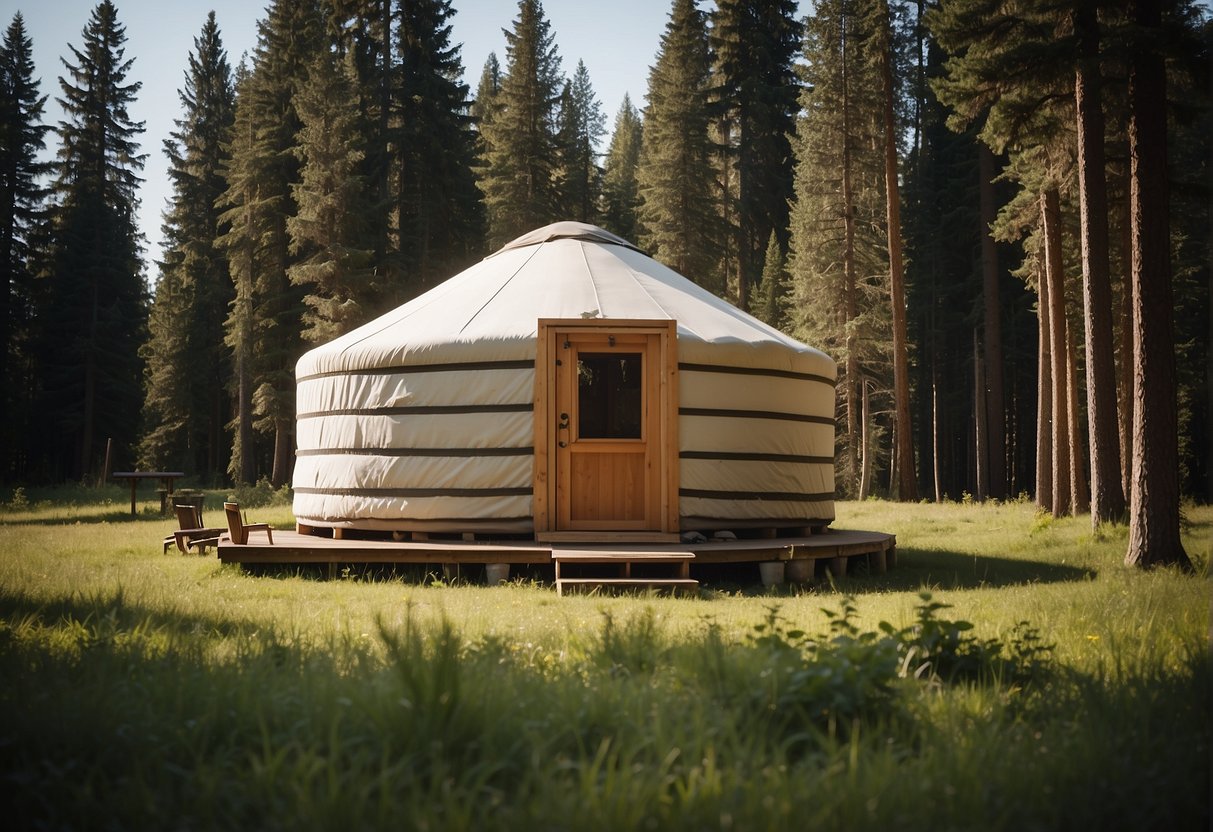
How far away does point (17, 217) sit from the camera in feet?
52.9

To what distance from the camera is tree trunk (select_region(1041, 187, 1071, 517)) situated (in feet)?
30.1

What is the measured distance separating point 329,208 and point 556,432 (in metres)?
10.1

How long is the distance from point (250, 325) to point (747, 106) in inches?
464

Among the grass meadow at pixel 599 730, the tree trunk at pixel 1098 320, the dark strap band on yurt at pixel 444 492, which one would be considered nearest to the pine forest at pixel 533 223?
the tree trunk at pixel 1098 320

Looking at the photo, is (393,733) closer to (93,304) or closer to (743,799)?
(743,799)

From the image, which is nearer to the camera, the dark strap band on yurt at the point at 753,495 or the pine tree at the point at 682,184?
the dark strap band on yurt at the point at 753,495

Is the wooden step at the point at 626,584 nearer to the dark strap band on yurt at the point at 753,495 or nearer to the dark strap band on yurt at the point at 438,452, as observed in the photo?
the dark strap band on yurt at the point at 753,495

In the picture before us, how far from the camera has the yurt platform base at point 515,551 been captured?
5.45 m

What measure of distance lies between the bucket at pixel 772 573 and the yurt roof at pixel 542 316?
1422 millimetres

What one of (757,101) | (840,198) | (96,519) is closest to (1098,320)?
(840,198)

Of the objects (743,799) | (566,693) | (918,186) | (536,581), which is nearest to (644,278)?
(536,581)

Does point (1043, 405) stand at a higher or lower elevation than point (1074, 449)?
higher

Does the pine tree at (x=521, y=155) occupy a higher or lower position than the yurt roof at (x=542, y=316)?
higher

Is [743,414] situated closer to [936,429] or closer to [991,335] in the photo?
[991,335]
